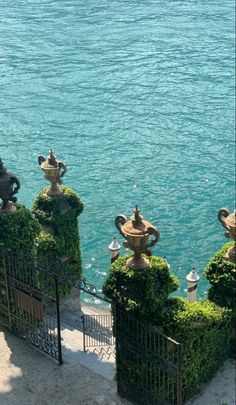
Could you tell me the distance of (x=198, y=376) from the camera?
1423 cm

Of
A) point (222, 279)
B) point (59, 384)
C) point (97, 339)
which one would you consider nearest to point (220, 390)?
point (222, 279)

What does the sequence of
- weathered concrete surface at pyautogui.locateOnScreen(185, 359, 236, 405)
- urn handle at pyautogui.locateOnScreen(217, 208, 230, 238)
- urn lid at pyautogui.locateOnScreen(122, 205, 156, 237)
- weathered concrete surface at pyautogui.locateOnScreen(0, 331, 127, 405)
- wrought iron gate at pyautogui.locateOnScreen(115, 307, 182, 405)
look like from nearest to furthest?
urn lid at pyautogui.locateOnScreen(122, 205, 156, 237), urn handle at pyautogui.locateOnScreen(217, 208, 230, 238), wrought iron gate at pyautogui.locateOnScreen(115, 307, 182, 405), weathered concrete surface at pyautogui.locateOnScreen(185, 359, 236, 405), weathered concrete surface at pyautogui.locateOnScreen(0, 331, 127, 405)

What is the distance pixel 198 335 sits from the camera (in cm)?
1365

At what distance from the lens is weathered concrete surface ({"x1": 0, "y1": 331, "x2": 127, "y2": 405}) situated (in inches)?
562

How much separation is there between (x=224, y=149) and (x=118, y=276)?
71.5 feet

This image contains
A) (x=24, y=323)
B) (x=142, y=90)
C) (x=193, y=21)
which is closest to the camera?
(x=24, y=323)

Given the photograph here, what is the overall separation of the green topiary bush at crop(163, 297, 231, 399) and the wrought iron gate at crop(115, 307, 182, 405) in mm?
398

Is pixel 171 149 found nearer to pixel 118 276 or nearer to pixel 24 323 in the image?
pixel 24 323

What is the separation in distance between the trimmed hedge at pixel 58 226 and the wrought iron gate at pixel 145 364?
3.20 m

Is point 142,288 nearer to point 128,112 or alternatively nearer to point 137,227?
point 137,227

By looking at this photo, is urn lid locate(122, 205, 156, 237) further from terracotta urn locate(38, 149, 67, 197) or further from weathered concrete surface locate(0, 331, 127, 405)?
weathered concrete surface locate(0, 331, 127, 405)

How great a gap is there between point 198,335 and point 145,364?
4.28 ft

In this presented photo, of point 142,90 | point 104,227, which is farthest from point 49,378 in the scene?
point 142,90

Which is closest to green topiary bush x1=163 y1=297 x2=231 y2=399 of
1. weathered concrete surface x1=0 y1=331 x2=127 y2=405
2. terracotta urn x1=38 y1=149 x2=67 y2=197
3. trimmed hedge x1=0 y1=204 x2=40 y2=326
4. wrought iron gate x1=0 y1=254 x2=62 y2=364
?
weathered concrete surface x1=0 y1=331 x2=127 y2=405
